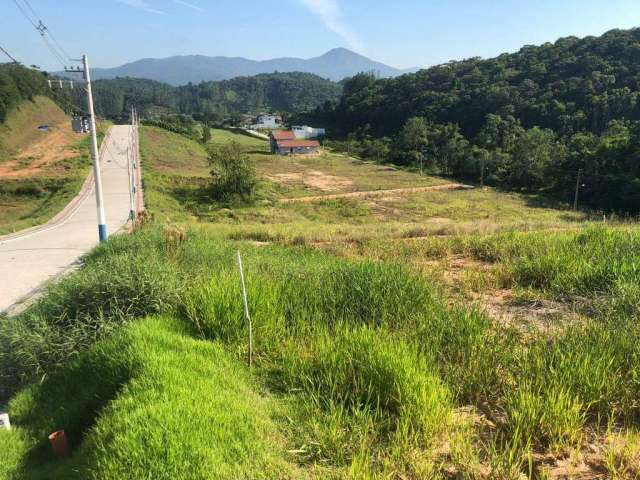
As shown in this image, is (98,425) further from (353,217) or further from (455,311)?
(353,217)

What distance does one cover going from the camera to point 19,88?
2584 inches

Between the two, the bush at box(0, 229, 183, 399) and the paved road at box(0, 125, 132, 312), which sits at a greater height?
the bush at box(0, 229, 183, 399)

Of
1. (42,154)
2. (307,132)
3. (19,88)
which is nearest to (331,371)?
(42,154)

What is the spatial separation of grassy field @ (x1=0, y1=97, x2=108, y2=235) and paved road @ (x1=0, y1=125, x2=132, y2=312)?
1.86m

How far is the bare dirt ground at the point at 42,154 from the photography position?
133 feet

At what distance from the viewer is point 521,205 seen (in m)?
45.6

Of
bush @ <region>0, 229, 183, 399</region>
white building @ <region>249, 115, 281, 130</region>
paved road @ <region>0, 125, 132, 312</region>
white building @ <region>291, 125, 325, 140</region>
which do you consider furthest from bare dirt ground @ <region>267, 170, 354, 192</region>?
white building @ <region>249, 115, 281, 130</region>

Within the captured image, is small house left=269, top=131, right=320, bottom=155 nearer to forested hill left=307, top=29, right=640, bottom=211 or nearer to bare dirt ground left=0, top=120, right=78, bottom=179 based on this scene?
forested hill left=307, top=29, right=640, bottom=211

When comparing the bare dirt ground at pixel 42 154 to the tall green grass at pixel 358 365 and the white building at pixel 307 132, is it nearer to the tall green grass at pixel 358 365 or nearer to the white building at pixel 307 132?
the tall green grass at pixel 358 365

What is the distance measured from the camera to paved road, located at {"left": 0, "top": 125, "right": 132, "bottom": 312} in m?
11.8

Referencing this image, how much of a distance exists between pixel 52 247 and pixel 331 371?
16.7m

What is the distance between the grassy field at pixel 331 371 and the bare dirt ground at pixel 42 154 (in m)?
39.7

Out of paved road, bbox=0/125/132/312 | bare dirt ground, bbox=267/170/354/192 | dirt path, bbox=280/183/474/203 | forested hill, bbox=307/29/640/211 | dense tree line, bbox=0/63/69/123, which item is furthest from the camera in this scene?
dense tree line, bbox=0/63/69/123

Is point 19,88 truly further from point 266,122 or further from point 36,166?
point 266,122
